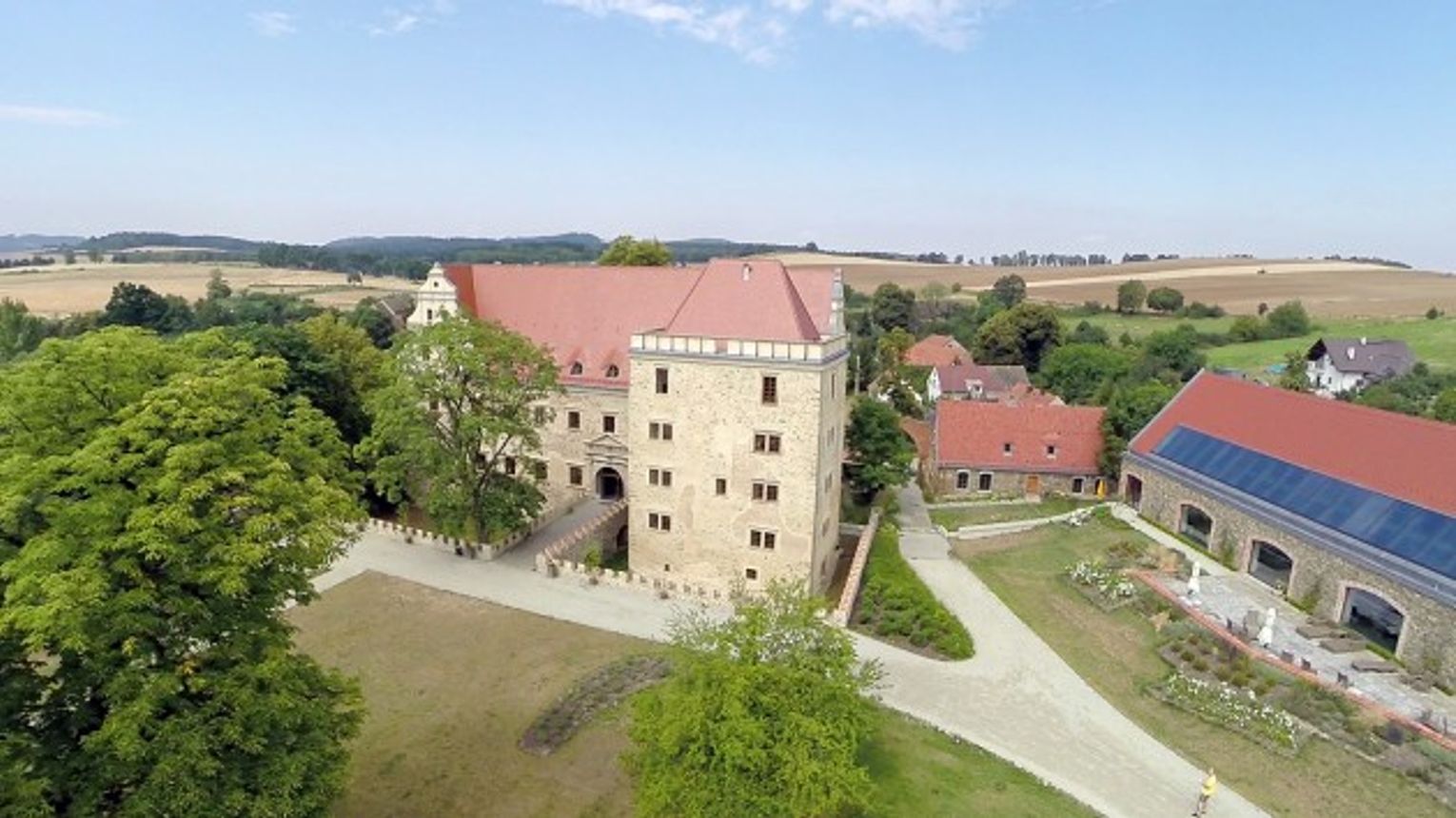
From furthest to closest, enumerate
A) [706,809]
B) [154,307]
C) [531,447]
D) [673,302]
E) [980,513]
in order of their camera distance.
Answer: [154,307], [980,513], [673,302], [531,447], [706,809]

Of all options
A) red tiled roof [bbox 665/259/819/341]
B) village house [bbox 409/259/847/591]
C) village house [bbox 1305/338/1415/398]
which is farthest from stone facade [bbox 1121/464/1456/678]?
village house [bbox 1305/338/1415/398]

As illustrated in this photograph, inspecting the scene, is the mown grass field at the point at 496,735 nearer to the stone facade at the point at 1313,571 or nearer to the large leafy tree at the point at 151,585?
the large leafy tree at the point at 151,585

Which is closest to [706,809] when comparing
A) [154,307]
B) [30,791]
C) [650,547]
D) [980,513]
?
[30,791]

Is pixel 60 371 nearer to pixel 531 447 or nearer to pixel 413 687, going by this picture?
pixel 413 687

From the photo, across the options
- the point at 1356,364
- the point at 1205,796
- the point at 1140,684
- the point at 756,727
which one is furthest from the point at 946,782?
the point at 1356,364

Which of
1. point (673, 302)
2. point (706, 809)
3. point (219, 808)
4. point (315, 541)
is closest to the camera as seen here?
point (219, 808)

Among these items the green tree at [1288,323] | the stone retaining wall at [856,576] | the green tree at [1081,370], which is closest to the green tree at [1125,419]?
the stone retaining wall at [856,576]
